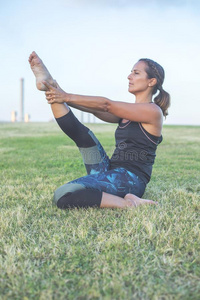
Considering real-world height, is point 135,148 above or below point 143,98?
below

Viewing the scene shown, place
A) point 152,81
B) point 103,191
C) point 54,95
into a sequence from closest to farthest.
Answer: point 54,95
point 103,191
point 152,81

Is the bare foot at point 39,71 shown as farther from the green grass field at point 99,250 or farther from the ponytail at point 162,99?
the green grass field at point 99,250

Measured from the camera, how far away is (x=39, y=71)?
3.17 m

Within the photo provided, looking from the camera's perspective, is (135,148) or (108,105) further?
(135,148)

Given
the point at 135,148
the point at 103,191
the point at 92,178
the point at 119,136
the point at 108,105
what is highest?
the point at 108,105

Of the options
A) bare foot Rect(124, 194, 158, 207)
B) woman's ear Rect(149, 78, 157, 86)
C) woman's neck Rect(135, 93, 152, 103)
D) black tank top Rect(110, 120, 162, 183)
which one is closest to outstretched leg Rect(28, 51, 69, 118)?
→ black tank top Rect(110, 120, 162, 183)

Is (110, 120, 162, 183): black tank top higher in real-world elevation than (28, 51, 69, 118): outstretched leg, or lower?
lower

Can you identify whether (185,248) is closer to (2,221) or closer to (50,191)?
(2,221)

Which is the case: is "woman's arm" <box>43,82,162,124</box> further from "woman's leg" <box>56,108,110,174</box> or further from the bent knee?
the bent knee

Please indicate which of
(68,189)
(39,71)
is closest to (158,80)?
(39,71)

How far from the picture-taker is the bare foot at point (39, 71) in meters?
3.07

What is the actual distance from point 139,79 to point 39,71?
101 cm

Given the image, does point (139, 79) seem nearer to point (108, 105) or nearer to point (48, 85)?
point (108, 105)

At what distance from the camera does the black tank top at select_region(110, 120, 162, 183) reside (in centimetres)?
321
